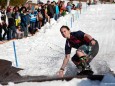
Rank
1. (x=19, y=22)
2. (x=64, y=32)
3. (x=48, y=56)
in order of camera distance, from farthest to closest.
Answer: (x=19, y=22), (x=48, y=56), (x=64, y=32)

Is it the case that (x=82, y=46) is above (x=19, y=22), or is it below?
above

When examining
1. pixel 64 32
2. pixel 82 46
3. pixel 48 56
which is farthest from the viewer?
pixel 48 56

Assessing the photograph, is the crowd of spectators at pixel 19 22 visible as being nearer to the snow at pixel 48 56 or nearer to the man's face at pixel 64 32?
the snow at pixel 48 56

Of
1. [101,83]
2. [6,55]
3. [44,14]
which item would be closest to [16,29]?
[6,55]

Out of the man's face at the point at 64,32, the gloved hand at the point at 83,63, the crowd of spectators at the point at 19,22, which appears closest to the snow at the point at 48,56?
the crowd of spectators at the point at 19,22

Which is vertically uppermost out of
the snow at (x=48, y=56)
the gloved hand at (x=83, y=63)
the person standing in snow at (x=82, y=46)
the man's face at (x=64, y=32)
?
the man's face at (x=64, y=32)

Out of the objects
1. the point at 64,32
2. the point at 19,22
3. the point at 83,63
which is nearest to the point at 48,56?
the point at 19,22

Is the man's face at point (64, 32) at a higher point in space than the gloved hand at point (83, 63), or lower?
higher

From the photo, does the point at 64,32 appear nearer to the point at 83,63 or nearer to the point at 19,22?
the point at 83,63

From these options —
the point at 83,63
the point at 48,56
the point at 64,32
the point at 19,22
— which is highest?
the point at 64,32

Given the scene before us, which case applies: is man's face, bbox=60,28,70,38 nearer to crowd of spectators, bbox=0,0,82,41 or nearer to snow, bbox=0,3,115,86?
snow, bbox=0,3,115,86

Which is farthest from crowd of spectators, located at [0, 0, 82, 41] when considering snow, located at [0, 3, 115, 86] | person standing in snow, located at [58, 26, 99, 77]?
person standing in snow, located at [58, 26, 99, 77]

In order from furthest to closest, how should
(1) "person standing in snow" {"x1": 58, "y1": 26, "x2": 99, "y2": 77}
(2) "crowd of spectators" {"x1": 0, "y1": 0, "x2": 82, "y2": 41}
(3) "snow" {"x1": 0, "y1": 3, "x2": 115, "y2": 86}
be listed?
(2) "crowd of spectators" {"x1": 0, "y1": 0, "x2": 82, "y2": 41}
(1) "person standing in snow" {"x1": 58, "y1": 26, "x2": 99, "y2": 77}
(3) "snow" {"x1": 0, "y1": 3, "x2": 115, "y2": 86}

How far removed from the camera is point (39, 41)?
15.9 meters
